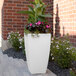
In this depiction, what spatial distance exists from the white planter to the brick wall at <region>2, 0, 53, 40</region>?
2.84 m

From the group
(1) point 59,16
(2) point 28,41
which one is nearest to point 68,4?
(1) point 59,16

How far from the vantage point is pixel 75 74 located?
2.54 meters

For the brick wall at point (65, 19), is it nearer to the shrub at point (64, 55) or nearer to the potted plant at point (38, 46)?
the shrub at point (64, 55)

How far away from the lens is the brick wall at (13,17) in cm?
597

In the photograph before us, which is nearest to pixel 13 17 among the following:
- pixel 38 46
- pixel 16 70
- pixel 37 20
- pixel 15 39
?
pixel 15 39

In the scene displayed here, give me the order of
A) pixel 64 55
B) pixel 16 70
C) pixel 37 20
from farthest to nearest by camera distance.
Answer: pixel 37 20, pixel 16 70, pixel 64 55

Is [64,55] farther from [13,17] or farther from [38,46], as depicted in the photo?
[13,17]

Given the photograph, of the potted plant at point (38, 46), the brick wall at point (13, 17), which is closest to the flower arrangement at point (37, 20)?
the potted plant at point (38, 46)

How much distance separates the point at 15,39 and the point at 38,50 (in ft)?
8.00

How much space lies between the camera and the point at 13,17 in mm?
6012

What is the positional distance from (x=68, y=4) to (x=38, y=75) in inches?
88.2

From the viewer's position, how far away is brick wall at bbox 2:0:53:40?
235 inches

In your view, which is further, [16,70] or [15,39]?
[15,39]

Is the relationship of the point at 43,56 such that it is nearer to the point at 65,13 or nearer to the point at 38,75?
the point at 38,75
